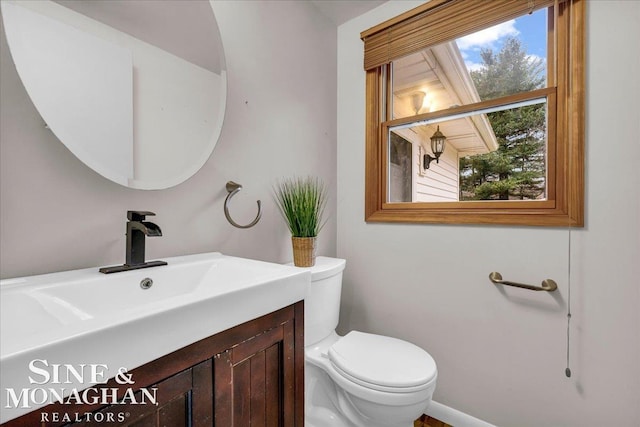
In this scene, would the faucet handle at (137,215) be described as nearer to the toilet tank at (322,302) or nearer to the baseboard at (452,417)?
the toilet tank at (322,302)

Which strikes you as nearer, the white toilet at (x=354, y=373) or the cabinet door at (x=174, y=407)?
the cabinet door at (x=174, y=407)

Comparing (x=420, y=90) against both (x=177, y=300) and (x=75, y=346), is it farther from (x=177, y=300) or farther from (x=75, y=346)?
(x=75, y=346)

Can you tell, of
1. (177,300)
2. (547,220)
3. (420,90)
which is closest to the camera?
(177,300)

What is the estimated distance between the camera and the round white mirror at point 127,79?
808 mm

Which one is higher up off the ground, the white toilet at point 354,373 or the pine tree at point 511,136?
the pine tree at point 511,136

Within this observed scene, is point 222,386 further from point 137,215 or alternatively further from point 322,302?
point 322,302

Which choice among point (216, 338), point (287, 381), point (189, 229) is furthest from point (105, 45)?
point (287, 381)

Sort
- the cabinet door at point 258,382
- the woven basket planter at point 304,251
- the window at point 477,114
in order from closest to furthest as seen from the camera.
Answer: the cabinet door at point 258,382 < the window at point 477,114 < the woven basket planter at point 304,251

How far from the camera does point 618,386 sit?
113 centimetres

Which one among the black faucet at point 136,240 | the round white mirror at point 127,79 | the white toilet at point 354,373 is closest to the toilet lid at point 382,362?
the white toilet at point 354,373

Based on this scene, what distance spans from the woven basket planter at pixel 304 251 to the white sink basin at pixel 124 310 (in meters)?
0.43

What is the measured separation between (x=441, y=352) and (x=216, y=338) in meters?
1.32

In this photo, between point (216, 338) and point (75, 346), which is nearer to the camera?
point (75, 346)

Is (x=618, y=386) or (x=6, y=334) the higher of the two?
(x=6, y=334)
